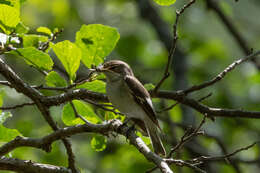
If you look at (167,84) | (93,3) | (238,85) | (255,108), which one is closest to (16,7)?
(167,84)

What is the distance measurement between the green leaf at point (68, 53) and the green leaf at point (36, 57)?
118 mm

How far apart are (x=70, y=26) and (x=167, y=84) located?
308 centimetres

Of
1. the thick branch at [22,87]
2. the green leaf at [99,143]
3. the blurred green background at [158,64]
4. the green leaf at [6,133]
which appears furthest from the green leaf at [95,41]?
the blurred green background at [158,64]

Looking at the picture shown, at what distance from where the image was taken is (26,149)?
704 cm

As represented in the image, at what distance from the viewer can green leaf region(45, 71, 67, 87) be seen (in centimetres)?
350

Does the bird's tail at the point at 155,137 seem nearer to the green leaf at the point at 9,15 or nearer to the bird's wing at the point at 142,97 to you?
the bird's wing at the point at 142,97

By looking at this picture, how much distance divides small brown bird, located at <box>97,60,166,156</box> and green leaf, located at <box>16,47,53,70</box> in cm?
91

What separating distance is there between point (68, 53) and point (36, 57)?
27cm

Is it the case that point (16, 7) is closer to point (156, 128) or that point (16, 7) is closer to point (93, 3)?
point (156, 128)

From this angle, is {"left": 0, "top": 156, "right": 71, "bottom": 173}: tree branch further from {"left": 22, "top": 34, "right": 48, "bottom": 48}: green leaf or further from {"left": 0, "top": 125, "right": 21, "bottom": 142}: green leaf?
{"left": 22, "top": 34, "right": 48, "bottom": 48}: green leaf

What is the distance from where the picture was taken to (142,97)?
15.1ft

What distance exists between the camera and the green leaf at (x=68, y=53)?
335 cm

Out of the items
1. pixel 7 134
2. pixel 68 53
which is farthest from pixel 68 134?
pixel 68 53

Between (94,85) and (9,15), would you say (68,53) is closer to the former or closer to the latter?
(94,85)
